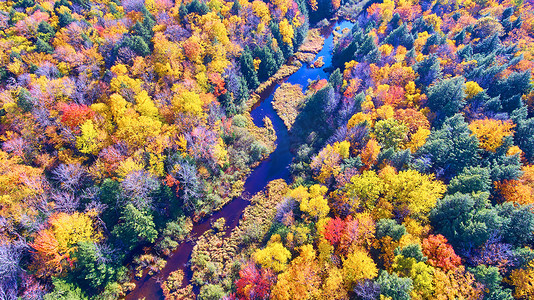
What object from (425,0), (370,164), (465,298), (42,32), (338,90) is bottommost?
(465,298)

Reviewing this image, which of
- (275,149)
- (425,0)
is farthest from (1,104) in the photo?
(425,0)

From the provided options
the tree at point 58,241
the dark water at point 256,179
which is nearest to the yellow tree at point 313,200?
the dark water at point 256,179

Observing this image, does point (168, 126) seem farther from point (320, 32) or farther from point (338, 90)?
point (320, 32)

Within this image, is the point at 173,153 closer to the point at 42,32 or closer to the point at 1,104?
the point at 1,104

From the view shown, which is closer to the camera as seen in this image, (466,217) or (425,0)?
(466,217)

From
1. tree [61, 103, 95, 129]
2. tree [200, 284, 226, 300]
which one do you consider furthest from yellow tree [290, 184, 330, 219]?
tree [61, 103, 95, 129]

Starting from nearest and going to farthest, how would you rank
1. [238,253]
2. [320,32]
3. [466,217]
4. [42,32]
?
[466,217] < [238,253] < [42,32] < [320,32]

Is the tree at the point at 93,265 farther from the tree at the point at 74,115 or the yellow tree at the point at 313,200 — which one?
the yellow tree at the point at 313,200

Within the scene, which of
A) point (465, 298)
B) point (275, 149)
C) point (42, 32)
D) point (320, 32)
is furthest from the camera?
point (320, 32)

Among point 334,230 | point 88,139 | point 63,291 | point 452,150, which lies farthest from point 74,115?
point 452,150

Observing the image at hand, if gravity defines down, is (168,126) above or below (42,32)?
below
